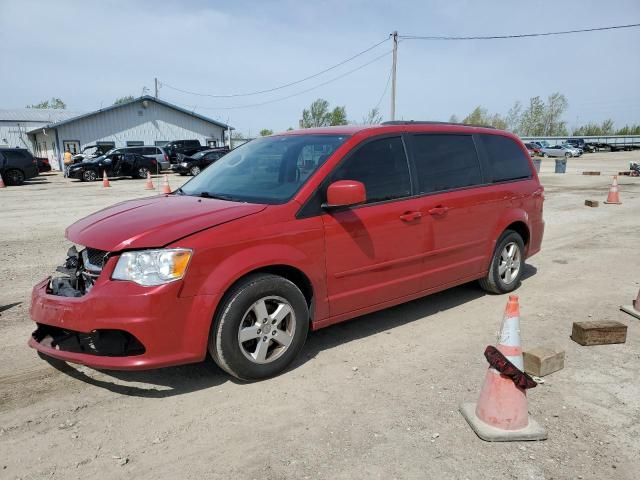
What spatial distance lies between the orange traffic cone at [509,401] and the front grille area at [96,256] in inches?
100

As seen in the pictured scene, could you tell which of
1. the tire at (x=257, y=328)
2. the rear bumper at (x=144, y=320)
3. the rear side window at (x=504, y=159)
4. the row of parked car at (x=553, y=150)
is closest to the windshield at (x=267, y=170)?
the tire at (x=257, y=328)

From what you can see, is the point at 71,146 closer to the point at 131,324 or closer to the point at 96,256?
the point at 96,256

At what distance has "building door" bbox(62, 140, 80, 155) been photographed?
37.3m

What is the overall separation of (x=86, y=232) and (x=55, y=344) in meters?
0.79

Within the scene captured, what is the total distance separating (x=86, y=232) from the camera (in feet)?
11.8

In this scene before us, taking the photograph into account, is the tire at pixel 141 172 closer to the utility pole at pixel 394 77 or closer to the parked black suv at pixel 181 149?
the parked black suv at pixel 181 149

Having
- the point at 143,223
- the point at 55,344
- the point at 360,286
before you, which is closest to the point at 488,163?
the point at 360,286

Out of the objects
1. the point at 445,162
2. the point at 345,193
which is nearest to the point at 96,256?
the point at 345,193

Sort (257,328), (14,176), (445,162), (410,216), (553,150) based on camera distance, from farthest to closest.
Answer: (553,150)
(14,176)
(445,162)
(410,216)
(257,328)

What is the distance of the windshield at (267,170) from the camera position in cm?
395

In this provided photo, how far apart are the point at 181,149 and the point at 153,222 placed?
30.1 metres

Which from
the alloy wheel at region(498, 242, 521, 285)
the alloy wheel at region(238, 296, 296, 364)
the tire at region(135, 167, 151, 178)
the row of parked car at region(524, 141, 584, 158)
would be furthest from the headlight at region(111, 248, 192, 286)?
the row of parked car at region(524, 141, 584, 158)

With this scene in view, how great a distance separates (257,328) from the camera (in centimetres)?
351

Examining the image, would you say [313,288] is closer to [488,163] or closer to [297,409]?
[297,409]
